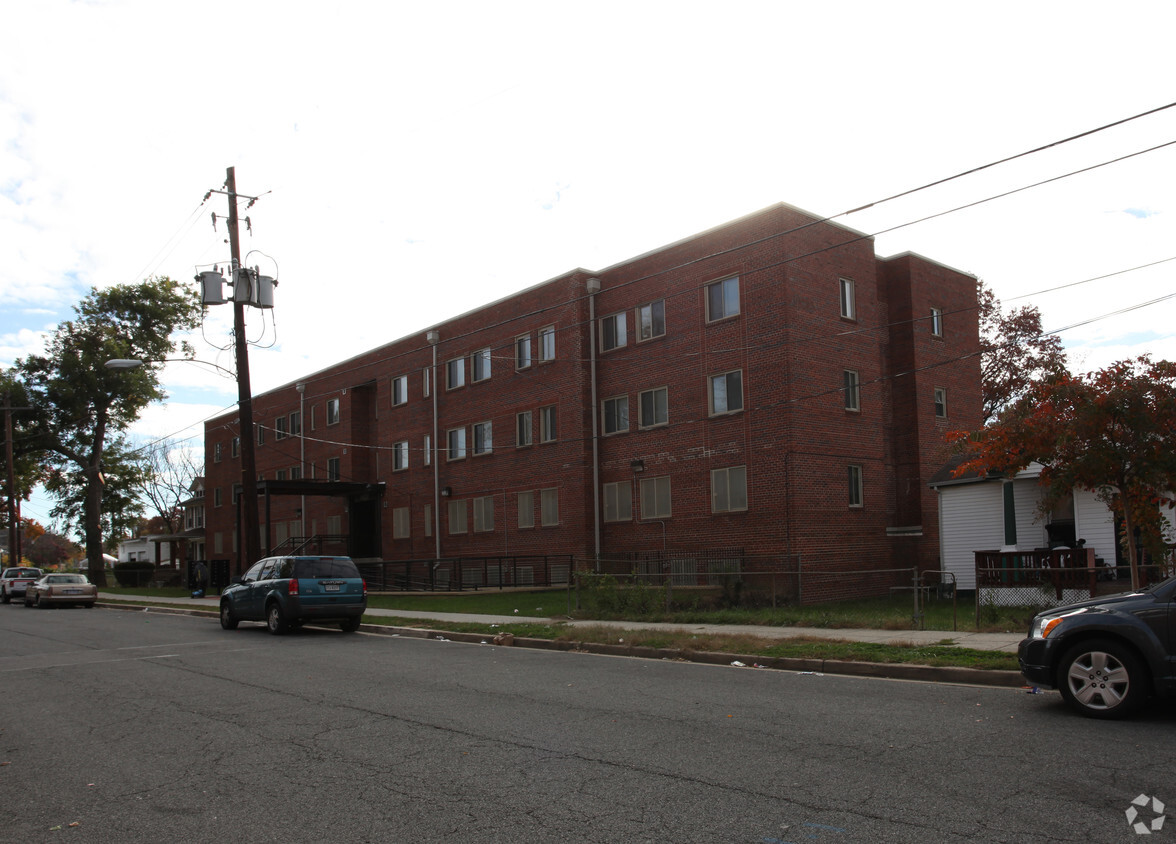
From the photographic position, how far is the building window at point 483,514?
36.2 metres

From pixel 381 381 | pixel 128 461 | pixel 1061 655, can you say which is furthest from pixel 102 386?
pixel 1061 655

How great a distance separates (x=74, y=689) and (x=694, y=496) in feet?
62.1

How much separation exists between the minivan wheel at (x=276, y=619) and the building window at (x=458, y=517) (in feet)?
59.3

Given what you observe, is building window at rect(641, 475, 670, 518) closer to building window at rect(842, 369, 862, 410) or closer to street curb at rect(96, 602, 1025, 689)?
building window at rect(842, 369, 862, 410)

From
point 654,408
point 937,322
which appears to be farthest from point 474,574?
point 937,322

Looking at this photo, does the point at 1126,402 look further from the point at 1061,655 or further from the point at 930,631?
the point at 1061,655

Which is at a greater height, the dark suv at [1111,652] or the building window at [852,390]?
the building window at [852,390]

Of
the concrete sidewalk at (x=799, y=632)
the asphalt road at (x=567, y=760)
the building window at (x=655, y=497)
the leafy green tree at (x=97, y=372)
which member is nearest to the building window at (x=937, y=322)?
the building window at (x=655, y=497)

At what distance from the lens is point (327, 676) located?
12.3m

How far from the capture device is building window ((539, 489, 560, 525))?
32938 mm

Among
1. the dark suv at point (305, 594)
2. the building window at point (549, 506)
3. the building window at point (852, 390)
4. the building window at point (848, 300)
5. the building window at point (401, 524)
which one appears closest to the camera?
the dark suv at point (305, 594)

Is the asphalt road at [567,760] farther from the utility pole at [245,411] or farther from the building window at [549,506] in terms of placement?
the building window at [549,506]

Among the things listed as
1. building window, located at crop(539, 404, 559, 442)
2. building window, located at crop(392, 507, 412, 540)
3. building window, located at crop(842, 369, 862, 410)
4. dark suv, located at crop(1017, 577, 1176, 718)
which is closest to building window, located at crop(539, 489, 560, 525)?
building window, located at crop(539, 404, 559, 442)

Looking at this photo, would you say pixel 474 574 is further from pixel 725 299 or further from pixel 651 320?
pixel 725 299
